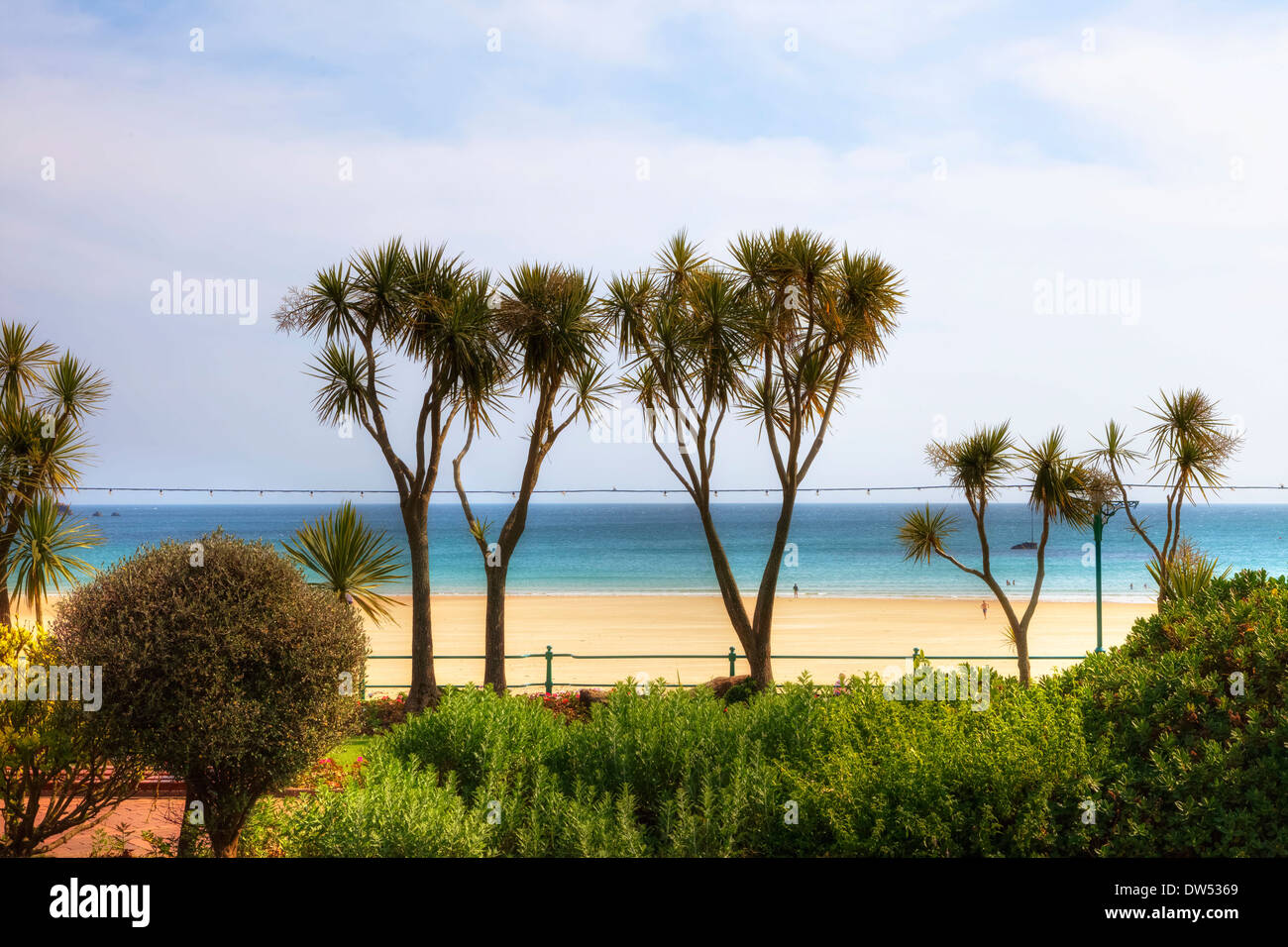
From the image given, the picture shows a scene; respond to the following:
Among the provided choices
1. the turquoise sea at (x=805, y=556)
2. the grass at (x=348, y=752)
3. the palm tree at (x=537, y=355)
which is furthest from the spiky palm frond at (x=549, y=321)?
the turquoise sea at (x=805, y=556)

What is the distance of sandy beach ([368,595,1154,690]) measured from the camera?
Answer: 26516 mm

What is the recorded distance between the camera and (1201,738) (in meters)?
4.52

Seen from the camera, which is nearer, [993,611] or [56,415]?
[56,415]

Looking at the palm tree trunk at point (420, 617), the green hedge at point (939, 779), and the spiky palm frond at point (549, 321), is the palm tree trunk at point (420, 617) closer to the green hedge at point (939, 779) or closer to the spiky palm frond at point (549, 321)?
the spiky palm frond at point (549, 321)

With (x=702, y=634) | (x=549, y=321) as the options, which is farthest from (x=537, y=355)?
(x=702, y=634)

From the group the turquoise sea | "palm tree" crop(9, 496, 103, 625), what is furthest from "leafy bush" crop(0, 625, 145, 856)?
the turquoise sea

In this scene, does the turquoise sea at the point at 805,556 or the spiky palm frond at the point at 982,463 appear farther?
the turquoise sea at the point at 805,556

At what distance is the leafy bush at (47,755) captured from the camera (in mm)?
6152

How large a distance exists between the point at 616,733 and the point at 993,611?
44866mm

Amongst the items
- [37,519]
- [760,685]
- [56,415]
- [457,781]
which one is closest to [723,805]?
[457,781]

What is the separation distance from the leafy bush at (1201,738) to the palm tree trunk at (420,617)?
9.77 m

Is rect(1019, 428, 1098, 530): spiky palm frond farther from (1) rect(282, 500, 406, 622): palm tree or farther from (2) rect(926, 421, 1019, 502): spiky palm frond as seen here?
(1) rect(282, 500, 406, 622): palm tree

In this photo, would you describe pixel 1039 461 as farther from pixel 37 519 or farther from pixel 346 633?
pixel 37 519
